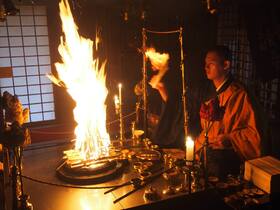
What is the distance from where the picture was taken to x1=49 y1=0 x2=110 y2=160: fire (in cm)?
570

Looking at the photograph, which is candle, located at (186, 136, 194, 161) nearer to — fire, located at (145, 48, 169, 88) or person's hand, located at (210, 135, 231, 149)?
person's hand, located at (210, 135, 231, 149)

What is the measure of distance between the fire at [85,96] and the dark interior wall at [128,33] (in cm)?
395

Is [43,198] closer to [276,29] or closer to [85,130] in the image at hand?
[85,130]

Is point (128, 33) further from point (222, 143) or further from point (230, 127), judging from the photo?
point (222, 143)

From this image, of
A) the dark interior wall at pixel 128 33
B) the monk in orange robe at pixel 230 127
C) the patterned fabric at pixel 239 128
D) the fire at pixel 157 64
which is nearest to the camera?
the monk in orange robe at pixel 230 127

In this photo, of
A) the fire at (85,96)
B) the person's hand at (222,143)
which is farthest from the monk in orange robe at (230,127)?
the fire at (85,96)

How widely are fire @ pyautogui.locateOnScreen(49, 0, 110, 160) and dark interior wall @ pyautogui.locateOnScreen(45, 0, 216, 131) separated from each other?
395 centimetres

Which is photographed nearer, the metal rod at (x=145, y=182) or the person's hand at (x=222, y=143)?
the metal rod at (x=145, y=182)

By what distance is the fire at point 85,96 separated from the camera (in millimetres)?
5695

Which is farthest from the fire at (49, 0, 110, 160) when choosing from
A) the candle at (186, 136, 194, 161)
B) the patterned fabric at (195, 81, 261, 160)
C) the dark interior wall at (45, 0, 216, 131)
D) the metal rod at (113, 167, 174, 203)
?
the dark interior wall at (45, 0, 216, 131)

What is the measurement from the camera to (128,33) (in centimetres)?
1012

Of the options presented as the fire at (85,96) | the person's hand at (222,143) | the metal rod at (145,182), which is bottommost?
the metal rod at (145,182)

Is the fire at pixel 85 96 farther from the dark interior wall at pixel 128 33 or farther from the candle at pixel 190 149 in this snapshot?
the dark interior wall at pixel 128 33

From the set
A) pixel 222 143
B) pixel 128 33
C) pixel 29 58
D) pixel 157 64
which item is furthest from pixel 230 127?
pixel 29 58
